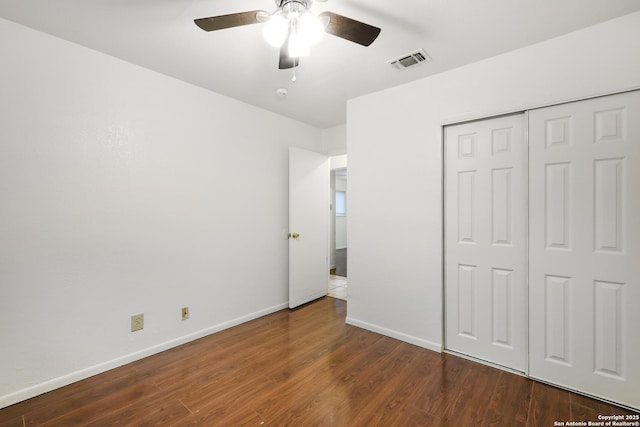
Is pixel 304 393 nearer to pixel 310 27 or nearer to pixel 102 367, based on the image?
pixel 102 367

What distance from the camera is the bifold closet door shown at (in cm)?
178

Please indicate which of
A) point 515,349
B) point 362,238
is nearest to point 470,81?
point 362,238

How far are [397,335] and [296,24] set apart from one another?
8.84 ft

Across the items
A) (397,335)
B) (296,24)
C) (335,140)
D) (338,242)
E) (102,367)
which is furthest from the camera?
(338,242)

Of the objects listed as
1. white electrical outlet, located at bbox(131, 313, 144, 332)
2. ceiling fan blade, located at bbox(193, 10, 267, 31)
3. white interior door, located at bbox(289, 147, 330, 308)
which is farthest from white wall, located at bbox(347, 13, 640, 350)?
white electrical outlet, located at bbox(131, 313, 144, 332)

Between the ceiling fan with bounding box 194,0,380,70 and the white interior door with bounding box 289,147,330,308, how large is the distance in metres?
2.10

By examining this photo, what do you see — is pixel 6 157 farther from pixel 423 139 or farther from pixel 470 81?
pixel 470 81

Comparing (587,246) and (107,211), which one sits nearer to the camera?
(587,246)

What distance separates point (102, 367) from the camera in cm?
219

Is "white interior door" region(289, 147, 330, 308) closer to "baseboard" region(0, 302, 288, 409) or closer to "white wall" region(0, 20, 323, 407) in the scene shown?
"white wall" region(0, 20, 323, 407)

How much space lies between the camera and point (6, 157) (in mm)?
1836

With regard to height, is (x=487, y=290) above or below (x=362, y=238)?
below

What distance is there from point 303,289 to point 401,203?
71.8 inches

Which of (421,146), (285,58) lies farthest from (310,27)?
(421,146)
